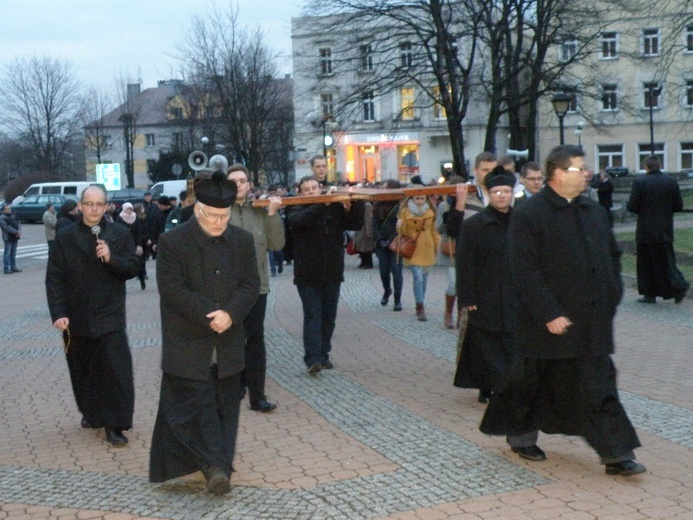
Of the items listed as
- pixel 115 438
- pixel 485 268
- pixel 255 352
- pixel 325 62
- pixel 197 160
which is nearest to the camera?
pixel 115 438

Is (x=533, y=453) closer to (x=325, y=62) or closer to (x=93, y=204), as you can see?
(x=93, y=204)

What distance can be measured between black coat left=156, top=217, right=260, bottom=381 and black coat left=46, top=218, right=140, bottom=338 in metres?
1.52

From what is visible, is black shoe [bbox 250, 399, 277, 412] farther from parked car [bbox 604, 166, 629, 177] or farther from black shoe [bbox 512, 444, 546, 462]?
parked car [bbox 604, 166, 629, 177]

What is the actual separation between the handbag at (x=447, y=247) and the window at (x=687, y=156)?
188ft

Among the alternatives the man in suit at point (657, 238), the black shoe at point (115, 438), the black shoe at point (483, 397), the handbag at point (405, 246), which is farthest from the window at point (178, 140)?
the black shoe at point (115, 438)

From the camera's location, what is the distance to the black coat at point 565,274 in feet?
19.8

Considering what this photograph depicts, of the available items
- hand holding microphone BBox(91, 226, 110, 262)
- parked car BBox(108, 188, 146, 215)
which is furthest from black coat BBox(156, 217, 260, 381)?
parked car BBox(108, 188, 146, 215)

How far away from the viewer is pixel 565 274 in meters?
6.08

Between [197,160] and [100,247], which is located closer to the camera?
[100,247]

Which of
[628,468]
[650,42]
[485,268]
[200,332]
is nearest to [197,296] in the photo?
[200,332]

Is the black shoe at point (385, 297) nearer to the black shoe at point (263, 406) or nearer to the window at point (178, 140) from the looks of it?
the black shoe at point (263, 406)

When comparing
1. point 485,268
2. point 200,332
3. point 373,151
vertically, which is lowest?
point 200,332

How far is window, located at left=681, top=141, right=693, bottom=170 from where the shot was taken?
216 feet

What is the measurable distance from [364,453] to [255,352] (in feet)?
5.32
